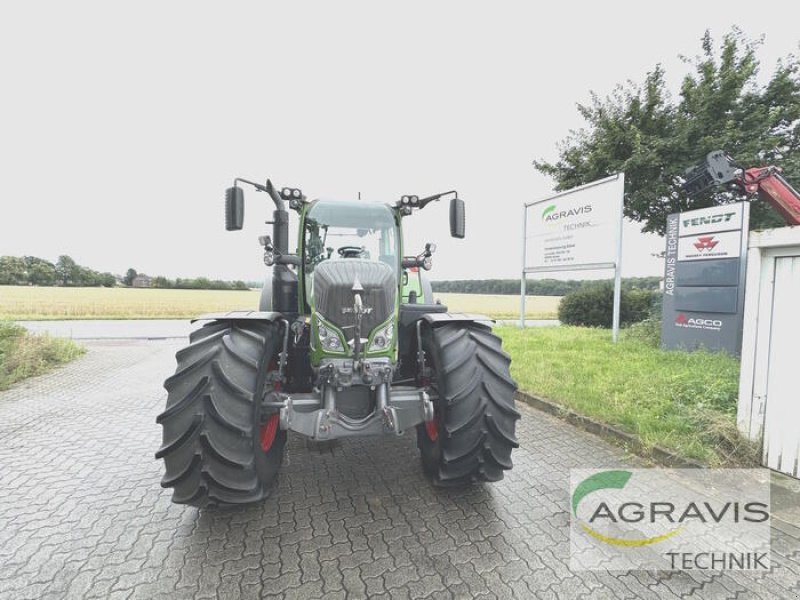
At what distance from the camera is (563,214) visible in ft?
32.1

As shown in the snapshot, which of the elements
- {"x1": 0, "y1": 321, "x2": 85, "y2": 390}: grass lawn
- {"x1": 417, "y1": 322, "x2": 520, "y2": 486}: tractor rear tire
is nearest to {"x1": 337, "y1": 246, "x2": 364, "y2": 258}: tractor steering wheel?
{"x1": 417, "y1": 322, "x2": 520, "y2": 486}: tractor rear tire

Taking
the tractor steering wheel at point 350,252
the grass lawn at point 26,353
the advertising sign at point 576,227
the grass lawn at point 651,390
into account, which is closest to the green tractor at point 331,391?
the tractor steering wheel at point 350,252

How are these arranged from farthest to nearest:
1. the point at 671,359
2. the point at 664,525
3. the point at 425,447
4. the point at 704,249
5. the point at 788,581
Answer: the point at 704,249, the point at 671,359, the point at 425,447, the point at 664,525, the point at 788,581

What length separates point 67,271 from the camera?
1788 inches

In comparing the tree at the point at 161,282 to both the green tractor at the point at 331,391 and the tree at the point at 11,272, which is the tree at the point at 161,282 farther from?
the green tractor at the point at 331,391

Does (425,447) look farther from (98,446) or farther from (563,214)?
(563,214)

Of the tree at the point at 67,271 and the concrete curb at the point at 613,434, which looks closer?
the concrete curb at the point at 613,434

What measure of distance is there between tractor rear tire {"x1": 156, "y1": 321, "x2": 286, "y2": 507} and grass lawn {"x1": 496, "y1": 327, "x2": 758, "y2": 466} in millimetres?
3308

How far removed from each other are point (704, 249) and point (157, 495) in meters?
8.28

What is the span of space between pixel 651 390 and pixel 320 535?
4127mm

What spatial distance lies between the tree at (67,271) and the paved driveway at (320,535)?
53.6 meters

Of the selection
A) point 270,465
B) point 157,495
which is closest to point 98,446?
point 157,495

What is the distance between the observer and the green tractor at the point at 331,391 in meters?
2.19

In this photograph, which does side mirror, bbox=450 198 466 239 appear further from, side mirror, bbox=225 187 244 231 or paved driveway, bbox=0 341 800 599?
paved driveway, bbox=0 341 800 599
